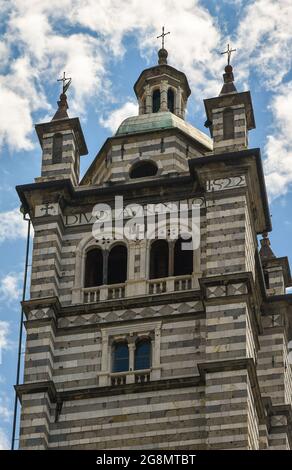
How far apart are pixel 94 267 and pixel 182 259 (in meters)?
2.51

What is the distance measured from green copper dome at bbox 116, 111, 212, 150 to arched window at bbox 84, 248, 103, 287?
185 inches

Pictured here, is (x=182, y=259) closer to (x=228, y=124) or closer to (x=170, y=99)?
(x=228, y=124)

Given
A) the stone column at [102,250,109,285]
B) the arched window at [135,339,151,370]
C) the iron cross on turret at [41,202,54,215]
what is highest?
the iron cross on turret at [41,202,54,215]

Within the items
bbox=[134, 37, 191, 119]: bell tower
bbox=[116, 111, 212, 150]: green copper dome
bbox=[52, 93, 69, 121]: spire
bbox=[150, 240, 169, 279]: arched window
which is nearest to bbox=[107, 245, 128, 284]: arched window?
bbox=[150, 240, 169, 279]: arched window

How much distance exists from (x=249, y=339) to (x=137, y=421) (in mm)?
3721

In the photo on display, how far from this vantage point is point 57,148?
153 feet

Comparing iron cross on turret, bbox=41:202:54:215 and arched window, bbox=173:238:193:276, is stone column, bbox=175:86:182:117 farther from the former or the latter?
arched window, bbox=173:238:193:276

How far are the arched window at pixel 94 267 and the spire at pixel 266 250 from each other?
791cm

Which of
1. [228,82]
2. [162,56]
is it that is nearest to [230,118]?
[228,82]

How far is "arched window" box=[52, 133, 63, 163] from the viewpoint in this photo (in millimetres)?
46222

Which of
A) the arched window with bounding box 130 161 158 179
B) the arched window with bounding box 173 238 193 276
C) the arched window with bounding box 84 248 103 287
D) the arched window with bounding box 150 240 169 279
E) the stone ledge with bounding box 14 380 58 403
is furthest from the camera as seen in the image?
the arched window with bounding box 130 161 158 179

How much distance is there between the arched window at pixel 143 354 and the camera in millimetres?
41844

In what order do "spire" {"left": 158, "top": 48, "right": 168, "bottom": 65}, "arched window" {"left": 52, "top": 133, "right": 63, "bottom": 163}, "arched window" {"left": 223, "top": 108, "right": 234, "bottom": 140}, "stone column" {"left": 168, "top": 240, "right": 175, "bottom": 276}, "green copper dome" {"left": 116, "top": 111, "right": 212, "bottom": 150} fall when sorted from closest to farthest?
"stone column" {"left": 168, "top": 240, "right": 175, "bottom": 276} → "arched window" {"left": 223, "top": 108, "right": 234, "bottom": 140} → "arched window" {"left": 52, "top": 133, "right": 63, "bottom": 163} → "green copper dome" {"left": 116, "top": 111, "right": 212, "bottom": 150} → "spire" {"left": 158, "top": 48, "right": 168, "bottom": 65}
